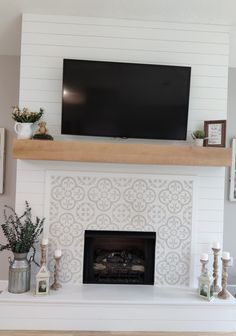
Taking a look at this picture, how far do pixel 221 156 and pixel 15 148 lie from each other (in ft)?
5.51

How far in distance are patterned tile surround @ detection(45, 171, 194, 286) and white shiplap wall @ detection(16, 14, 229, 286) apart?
0.29 feet

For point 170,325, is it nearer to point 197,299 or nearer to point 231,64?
point 197,299

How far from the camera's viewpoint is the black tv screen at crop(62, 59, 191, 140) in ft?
8.78

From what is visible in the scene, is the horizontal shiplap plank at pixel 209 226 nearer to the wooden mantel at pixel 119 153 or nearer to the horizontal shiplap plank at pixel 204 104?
the wooden mantel at pixel 119 153

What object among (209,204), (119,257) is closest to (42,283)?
(119,257)

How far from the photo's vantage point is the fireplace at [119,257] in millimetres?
2811

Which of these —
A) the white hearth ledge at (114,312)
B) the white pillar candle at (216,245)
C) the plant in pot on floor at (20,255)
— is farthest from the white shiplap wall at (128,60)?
the white hearth ledge at (114,312)

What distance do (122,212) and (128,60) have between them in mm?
1345

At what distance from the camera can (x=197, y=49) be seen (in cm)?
286

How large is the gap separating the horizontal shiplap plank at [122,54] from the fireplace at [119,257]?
5.07 feet

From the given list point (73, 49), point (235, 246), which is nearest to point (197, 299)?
point (235, 246)

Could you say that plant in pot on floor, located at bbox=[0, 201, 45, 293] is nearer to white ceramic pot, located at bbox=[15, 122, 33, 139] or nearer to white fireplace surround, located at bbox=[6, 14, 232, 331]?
white fireplace surround, located at bbox=[6, 14, 232, 331]

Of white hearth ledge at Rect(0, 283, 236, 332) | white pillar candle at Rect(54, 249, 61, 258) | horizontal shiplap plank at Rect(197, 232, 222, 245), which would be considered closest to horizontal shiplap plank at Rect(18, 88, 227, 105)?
horizontal shiplap plank at Rect(197, 232, 222, 245)

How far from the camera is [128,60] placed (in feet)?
9.25
